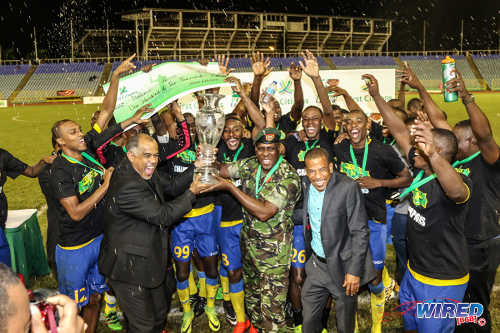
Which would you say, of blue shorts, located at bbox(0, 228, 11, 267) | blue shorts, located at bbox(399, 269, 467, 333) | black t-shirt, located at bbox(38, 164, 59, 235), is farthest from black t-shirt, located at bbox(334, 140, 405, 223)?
blue shorts, located at bbox(0, 228, 11, 267)

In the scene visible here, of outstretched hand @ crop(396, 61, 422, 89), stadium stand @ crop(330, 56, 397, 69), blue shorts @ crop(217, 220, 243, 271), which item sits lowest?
blue shorts @ crop(217, 220, 243, 271)

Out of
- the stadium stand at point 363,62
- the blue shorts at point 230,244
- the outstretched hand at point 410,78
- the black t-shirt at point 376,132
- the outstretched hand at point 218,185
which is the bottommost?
the blue shorts at point 230,244

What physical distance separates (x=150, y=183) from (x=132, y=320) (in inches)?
51.6

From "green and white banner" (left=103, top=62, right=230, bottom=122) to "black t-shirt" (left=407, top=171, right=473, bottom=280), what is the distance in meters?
2.98

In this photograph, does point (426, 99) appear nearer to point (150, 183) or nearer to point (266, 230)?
point (266, 230)

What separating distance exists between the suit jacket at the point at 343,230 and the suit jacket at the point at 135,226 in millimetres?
1315

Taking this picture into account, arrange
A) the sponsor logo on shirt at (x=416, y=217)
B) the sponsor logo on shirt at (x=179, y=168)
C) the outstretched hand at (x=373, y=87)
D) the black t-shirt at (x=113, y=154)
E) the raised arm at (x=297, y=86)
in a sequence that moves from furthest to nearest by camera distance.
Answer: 1. the raised arm at (x=297, y=86)
2. the black t-shirt at (x=113, y=154)
3. the sponsor logo on shirt at (x=179, y=168)
4. the outstretched hand at (x=373, y=87)
5. the sponsor logo on shirt at (x=416, y=217)

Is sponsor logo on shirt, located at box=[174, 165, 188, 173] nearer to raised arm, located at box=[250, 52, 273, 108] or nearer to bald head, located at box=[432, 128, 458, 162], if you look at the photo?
raised arm, located at box=[250, 52, 273, 108]

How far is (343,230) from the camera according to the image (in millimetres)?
4062

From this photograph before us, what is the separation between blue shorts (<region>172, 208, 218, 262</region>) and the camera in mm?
5504

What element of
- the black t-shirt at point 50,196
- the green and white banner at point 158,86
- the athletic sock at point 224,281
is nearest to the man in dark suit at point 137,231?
the black t-shirt at point 50,196

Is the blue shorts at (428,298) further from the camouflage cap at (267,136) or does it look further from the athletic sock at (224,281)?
the athletic sock at (224,281)

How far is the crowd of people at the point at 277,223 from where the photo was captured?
371 cm

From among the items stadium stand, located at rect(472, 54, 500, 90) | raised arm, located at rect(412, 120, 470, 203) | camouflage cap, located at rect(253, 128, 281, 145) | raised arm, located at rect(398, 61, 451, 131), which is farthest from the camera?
stadium stand, located at rect(472, 54, 500, 90)
